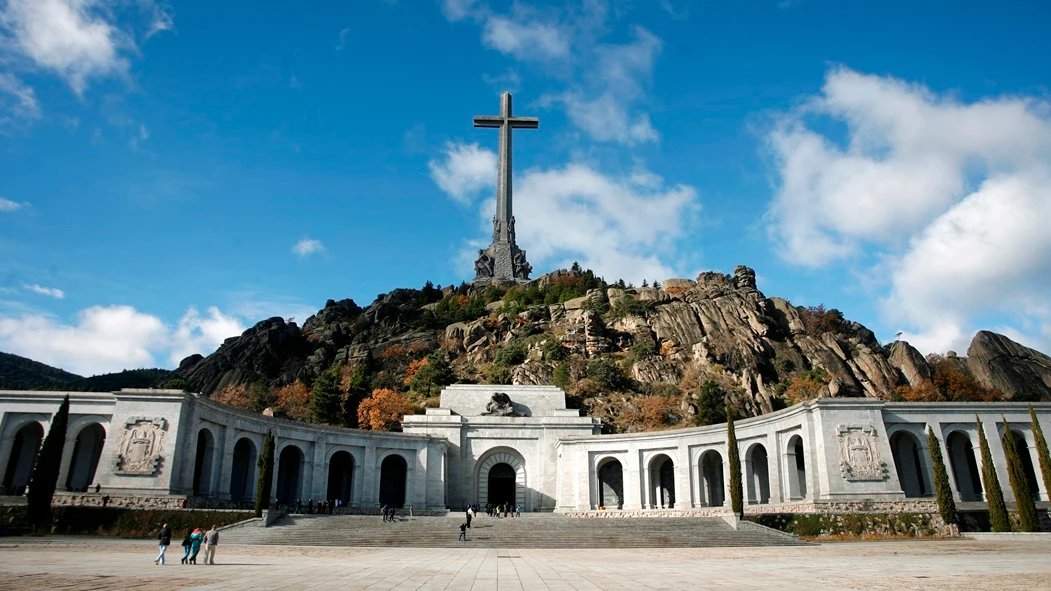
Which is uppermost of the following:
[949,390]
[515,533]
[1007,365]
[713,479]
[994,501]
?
[1007,365]

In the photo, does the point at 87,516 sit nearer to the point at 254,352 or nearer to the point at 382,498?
the point at 382,498

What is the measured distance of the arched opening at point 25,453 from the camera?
36.9m

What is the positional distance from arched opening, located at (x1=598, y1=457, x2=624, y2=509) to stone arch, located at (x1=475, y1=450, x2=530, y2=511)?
5263 mm

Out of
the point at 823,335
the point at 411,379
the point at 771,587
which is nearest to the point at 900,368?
the point at 823,335

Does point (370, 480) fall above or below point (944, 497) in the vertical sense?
above

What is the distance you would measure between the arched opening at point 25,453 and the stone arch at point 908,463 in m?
46.1

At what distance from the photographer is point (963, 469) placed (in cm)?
3891

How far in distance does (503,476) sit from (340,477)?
1112cm

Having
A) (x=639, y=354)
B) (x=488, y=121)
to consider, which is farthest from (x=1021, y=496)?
(x=488, y=121)

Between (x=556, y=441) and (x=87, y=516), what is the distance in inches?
1101

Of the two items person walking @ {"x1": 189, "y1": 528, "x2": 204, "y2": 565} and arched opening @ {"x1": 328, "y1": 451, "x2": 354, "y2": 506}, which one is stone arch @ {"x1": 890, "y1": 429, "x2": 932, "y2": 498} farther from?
person walking @ {"x1": 189, "y1": 528, "x2": 204, "y2": 565}

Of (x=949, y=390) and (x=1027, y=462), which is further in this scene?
(x=949, y=390)

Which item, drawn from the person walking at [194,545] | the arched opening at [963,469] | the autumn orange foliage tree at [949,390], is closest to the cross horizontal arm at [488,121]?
the autumn orange foliage tree at [949,390]

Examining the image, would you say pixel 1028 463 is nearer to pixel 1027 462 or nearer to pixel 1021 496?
pixel 1027 462
